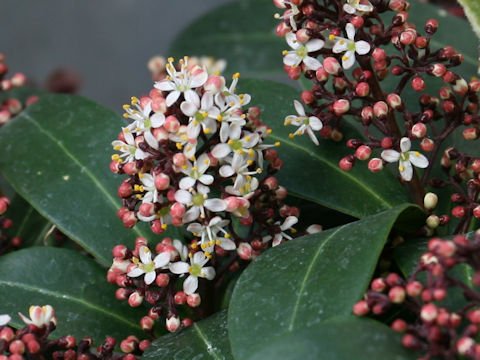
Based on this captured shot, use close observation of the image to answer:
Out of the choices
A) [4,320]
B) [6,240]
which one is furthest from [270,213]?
[6,240]

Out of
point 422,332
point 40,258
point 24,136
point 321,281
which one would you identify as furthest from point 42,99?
point 422,332

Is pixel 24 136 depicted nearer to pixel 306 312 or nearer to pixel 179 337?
pixel 179 337

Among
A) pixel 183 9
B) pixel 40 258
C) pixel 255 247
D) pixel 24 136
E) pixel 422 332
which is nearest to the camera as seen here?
pixel 422 332

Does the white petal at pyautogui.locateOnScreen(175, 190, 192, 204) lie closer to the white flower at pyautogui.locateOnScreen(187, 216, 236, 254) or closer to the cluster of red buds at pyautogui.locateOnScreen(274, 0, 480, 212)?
the white flower at pyautogui.locateOnScreen(187, 216, 236, 254)

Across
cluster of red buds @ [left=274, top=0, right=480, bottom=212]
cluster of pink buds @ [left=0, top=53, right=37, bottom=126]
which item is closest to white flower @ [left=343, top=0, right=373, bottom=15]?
cluster of red buds @ [left=274, top=0, right=480, bottom=212]

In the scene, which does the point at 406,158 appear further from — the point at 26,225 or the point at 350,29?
the point at 26,225

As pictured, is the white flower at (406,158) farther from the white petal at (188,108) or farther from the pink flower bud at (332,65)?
the white petal at (188,108)

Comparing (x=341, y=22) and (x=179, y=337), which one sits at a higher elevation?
(x=341, y=22)

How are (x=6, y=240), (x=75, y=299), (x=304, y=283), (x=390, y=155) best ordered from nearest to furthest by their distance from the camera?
1. (x=304, y=283)
2. (x=390, y=155)
3. (x=75, y=299)
4. (x=6, y=240)
